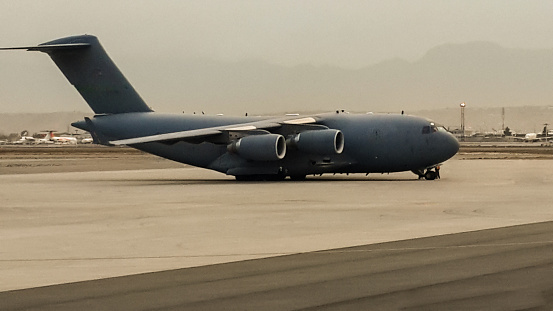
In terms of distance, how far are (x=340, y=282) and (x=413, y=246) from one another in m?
4.10

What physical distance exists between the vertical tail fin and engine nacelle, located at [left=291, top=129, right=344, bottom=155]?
8301 millimetres

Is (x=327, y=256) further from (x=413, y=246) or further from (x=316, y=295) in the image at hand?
(x=316, y=295)

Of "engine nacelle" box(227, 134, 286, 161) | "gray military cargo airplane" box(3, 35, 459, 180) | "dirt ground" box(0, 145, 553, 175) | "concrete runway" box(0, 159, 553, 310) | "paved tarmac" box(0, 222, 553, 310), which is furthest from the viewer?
"dirt ground" box(0, 145, 553, 175)

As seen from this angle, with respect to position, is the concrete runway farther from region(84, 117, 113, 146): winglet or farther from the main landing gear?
region(84, 117, 113, 146): winglet

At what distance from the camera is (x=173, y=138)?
36250mm

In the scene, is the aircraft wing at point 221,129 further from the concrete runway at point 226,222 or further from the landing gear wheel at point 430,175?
the landing gear wheel at point 430,175

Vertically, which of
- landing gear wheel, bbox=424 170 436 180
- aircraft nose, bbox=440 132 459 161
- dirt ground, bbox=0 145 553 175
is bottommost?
dirt ground, bbox=0 145 553 175

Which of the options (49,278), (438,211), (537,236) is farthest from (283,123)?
(49,278)

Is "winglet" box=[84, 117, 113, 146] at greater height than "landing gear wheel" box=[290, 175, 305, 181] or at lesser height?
greater

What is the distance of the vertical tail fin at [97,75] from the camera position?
41562 millimetres

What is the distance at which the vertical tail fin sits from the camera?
41562 mm

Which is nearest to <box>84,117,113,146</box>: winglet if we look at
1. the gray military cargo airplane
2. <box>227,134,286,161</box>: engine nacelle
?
the gray military cargo airplane

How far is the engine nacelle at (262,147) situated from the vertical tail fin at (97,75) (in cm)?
672

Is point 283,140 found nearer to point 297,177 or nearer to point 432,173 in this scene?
point 297,177
